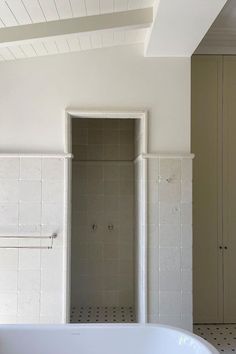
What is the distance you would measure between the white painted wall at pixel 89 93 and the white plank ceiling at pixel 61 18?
0.09 m

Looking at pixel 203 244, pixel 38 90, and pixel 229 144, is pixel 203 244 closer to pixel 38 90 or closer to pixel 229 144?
pixel 229 144

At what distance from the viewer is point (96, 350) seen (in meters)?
2.37

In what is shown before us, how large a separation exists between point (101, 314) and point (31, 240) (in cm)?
142

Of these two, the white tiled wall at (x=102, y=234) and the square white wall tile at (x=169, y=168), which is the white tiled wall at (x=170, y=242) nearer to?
the square white wall tile at (x=169, y=168)

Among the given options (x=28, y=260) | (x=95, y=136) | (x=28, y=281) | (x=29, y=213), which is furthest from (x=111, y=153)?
(x=28, y=281)

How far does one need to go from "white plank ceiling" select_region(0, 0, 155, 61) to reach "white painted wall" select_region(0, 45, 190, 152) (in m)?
0.09

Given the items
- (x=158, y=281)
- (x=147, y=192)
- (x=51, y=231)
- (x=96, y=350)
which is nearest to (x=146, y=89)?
(x=147, y=192)

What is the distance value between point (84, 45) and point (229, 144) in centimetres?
177

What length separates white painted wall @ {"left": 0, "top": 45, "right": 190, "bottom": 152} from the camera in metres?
2.92

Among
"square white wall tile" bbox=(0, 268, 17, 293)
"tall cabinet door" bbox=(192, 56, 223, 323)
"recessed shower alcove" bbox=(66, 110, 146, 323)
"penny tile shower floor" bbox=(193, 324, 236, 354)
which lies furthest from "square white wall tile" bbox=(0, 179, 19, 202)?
"penny tile shower floor" bbox=(193, 324, 236, 354)

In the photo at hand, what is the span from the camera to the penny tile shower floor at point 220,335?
301 centimetres

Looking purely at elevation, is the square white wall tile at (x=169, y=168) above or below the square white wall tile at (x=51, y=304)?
above

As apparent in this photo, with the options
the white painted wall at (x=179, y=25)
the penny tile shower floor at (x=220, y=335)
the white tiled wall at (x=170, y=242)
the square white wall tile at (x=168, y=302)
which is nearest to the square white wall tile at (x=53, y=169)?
the white tiled wall at (x=170, y=242)

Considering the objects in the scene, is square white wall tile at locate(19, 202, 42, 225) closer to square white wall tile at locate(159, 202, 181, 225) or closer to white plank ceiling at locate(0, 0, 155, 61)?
square white wall tile at locate(159, 202, 181, 225)
